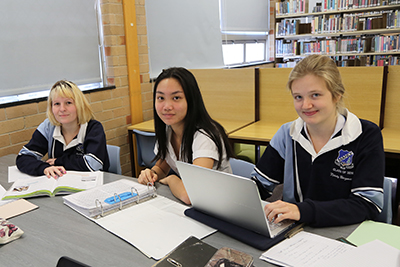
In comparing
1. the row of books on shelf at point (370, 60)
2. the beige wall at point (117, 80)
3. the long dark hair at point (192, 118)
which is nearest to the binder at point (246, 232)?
the long dark hair at point (192, 118)

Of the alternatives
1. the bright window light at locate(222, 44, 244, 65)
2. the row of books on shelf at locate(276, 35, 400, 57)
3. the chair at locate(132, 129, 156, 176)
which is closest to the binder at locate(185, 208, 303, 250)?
the chair at locate(132, 129, 156, 176)

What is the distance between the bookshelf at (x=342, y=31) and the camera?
5.16 m

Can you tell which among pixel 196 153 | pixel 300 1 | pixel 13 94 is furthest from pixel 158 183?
pixel 300 1

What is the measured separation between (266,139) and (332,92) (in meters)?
1.24

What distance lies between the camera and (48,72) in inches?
106

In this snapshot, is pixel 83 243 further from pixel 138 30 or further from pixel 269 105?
pixel 138 30

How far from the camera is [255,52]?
20.6ft

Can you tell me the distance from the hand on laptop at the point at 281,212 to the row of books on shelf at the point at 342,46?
5.08m

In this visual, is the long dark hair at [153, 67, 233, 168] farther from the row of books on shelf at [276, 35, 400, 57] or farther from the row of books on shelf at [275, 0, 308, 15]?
the row of books on shelf at [275, 0, 308, 15]

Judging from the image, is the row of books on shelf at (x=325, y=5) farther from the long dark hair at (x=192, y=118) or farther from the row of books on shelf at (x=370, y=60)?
the long dark hair at (x=192, y=118)

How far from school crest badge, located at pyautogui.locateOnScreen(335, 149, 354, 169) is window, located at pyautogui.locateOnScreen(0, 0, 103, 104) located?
7.39 ft

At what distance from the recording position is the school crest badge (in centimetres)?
124

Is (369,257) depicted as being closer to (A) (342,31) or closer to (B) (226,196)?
(B) (226,196)

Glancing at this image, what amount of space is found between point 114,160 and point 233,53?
3928mm
